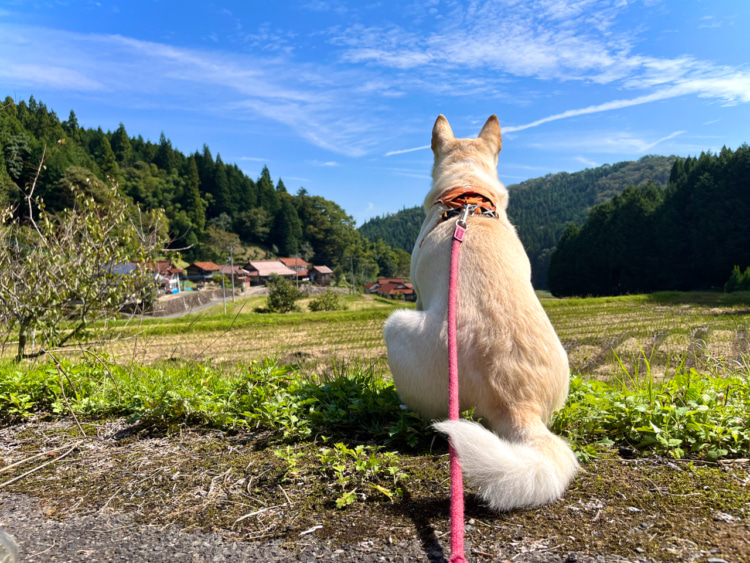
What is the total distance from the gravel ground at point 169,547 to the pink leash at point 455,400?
121 millimetres

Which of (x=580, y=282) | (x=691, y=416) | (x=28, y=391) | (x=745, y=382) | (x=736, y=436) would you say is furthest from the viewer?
(x=580, y=282)

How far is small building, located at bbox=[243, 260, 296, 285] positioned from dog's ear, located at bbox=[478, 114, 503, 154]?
89120mm

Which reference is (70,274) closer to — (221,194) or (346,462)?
(346,462)

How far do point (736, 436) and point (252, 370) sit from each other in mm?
3416

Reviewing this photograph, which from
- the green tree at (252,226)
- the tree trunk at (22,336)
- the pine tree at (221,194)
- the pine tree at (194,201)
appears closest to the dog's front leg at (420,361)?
the tree trunk at (22,336)

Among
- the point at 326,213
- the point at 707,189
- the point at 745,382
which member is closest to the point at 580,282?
the point at 707,189

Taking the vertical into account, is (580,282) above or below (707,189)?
below

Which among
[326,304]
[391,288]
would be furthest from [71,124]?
[326,304]

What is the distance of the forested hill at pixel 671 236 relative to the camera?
4944 cm

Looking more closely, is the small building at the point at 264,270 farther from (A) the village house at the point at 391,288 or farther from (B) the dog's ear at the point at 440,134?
(B) the dog's ear at the point at 440,134

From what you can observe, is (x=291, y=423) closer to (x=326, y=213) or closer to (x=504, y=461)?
(x=504, y=461)

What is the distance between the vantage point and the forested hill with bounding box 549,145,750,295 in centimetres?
4944

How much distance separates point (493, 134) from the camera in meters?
4.64

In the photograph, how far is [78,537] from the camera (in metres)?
1.99
